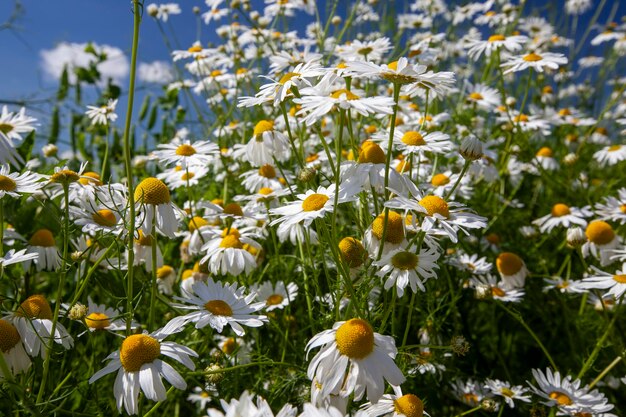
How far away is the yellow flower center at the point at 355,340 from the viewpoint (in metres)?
1.00

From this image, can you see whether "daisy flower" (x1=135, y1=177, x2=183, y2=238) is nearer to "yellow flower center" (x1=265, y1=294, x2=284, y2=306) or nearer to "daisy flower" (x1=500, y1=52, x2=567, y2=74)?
"yellow flower center" (x1=265, y1=294, x2=284, y2=306)

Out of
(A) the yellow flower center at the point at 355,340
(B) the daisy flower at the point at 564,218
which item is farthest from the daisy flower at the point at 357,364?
(B) the daisy flower at the point at 564,218

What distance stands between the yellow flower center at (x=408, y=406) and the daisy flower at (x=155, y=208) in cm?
58

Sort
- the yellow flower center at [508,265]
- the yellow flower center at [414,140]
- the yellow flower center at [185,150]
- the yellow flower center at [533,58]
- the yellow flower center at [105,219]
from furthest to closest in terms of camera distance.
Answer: the yellow flower center at [533,58], the yellow flower center at [508,265], the yellow flower center at [185,150], the yellow flower center at [414,140], the yellow flower center at [105,219]

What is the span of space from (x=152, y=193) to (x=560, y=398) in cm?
117

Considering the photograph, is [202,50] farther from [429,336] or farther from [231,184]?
[429,336]

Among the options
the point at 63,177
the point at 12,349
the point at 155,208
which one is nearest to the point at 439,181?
the point at 155,208

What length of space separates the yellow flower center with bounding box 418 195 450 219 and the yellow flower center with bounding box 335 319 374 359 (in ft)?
1.18

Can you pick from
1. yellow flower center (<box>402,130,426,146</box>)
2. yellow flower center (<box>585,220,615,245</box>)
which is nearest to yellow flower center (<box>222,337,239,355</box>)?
yellow flower center (<box>402,130,426,146</box>)

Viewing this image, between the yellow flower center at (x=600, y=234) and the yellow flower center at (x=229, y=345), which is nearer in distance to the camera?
the yellow flower center at (x=229, y=345)

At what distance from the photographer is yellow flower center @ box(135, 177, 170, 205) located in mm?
1225

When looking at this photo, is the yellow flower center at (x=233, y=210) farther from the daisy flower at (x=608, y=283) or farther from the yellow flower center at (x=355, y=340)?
the daisy flower at (x=608, y=283)

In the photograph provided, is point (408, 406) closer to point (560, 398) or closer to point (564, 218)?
point (560, 398)

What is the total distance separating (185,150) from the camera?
6.08 feet
